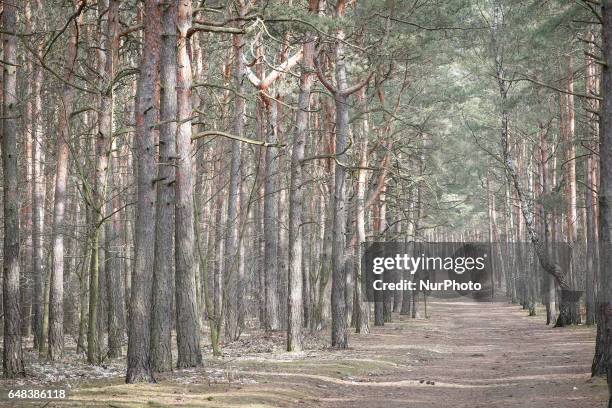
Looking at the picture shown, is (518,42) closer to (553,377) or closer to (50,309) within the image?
(553,377)

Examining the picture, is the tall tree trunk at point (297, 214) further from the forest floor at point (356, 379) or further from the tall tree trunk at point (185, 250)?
the tall tree trunk at point (185, 250)

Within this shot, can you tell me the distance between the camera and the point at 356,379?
47.1 ft

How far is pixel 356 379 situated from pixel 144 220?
5677 mm

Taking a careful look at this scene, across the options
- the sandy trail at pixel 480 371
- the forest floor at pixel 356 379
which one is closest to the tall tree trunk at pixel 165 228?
the forest floor at pixel 356 379

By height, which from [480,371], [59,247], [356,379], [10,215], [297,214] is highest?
[297,214]

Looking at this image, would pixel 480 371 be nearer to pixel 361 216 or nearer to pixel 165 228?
pixel 165 228

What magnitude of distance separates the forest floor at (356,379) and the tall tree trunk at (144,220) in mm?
506

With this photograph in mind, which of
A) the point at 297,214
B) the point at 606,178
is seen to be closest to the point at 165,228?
the point at 297,214

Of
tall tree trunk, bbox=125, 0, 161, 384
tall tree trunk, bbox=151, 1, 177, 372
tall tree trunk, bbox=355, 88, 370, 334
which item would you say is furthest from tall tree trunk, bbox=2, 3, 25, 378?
tall tree trunk, bbox=355, 88, 370, 334

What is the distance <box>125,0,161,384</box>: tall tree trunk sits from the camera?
10812 millimetres

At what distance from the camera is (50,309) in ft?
54.1

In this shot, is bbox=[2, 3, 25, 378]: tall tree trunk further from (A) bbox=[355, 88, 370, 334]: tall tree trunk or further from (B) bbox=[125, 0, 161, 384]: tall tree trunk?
(A) bbox=[355, 88, 370, 334]: tall tree trunk

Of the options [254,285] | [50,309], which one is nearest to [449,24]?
[50,309]

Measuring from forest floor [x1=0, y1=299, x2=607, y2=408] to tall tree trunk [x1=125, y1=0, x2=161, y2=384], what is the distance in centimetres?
51
